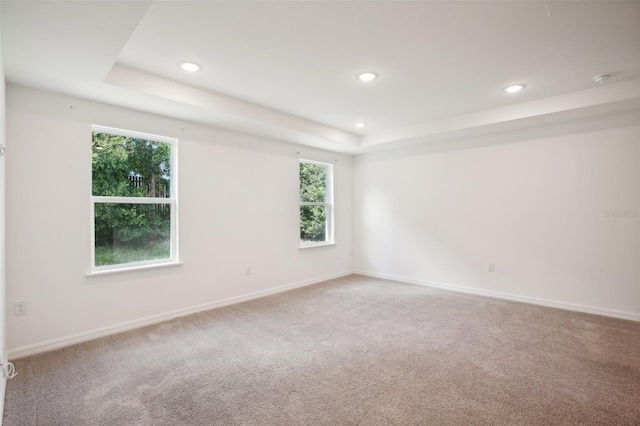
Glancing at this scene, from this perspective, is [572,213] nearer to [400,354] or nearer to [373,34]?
[400,354]

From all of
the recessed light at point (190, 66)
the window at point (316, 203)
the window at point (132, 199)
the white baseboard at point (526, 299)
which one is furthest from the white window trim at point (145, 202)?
the white baseboard at point (526, 299)

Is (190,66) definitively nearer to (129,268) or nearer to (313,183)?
(129,268)

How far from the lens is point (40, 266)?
2830mm

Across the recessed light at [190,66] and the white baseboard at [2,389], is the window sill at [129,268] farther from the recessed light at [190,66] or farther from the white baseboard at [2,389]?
the recessed light at [190,66]

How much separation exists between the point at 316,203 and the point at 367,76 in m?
2.82

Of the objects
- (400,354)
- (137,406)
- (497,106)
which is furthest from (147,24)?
(497,106)

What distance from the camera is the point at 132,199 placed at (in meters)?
3.39

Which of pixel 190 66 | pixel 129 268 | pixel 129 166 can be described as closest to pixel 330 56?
pixel 190 66

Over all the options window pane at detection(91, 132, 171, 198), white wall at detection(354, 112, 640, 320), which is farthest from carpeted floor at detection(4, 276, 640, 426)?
window pane at detection(91, 132, 171, 198)

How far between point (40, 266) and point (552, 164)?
559 cm

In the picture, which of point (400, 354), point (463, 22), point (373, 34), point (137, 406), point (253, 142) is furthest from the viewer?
point (253, 142)

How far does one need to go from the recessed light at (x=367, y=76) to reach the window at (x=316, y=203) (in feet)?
7.83

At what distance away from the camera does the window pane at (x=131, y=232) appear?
323 centimetres

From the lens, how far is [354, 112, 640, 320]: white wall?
3.63 m
